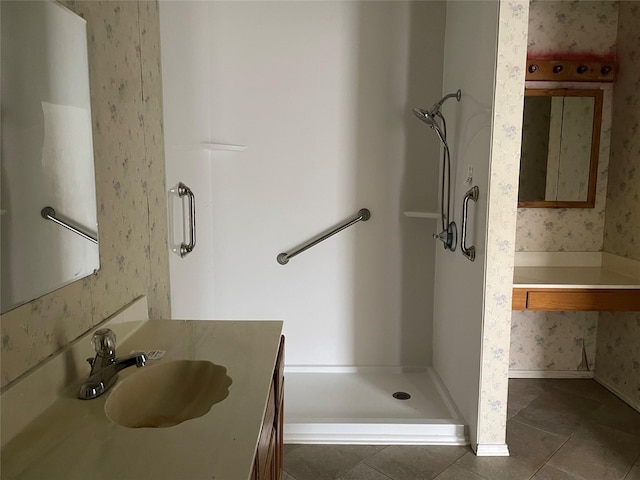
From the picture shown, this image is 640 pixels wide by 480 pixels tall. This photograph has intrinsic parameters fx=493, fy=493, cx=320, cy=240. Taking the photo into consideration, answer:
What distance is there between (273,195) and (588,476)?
216 cm

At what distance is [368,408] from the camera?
8.79ft

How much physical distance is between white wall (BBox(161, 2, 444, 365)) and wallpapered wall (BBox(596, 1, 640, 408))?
1.07 meters

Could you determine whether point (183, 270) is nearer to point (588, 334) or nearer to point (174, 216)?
point (174, 216)

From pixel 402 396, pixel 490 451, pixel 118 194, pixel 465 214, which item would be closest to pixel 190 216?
pixel 118 194

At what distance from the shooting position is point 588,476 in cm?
217

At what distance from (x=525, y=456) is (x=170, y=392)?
69.7 inches

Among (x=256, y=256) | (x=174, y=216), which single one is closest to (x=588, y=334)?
(x=256, y=256)

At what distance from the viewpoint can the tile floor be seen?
85.9 inches

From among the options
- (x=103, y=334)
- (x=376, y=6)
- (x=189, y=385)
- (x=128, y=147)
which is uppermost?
(x=376, y=6)

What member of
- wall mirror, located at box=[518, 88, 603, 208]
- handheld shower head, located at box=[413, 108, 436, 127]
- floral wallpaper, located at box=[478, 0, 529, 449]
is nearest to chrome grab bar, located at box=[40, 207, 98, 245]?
floral wallpaper, located at box=[478, 0, 529, 449]

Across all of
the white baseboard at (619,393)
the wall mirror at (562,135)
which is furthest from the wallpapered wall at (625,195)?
the wall mirror at (562,135)

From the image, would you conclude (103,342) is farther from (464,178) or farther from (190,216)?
(464,178)

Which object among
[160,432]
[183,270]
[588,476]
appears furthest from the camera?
[183,270]

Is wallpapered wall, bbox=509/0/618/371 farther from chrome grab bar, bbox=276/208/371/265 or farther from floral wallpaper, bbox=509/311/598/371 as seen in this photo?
chrome grab bar, bbox=276/208/371/265
